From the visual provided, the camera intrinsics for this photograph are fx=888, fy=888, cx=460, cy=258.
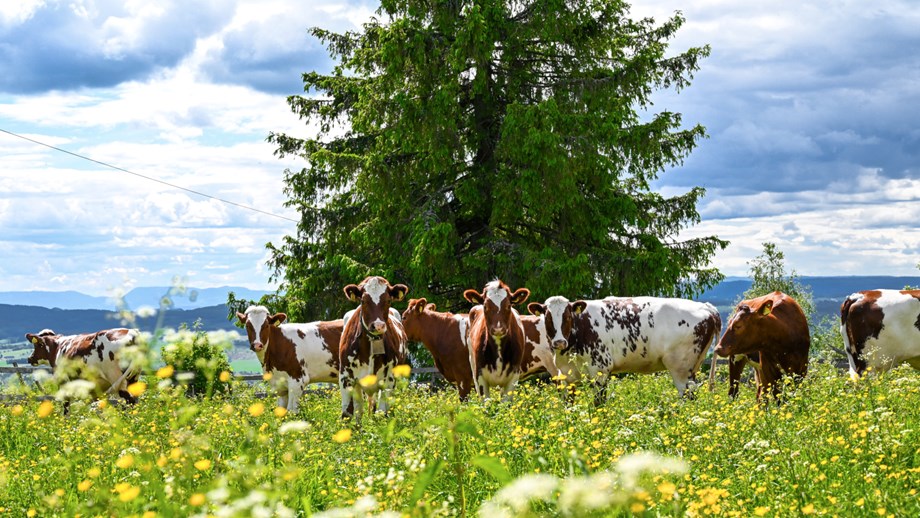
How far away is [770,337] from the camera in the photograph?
39.8ft

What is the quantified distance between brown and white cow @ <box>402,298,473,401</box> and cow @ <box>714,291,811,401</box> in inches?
152

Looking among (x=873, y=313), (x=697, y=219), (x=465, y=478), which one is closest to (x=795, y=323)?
(x=873, y=313)

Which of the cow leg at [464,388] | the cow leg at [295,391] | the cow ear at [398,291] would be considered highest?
the cow ear at [398,291]

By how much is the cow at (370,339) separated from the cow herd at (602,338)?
14 millimetres

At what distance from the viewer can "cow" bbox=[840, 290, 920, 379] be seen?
12406 millimetres

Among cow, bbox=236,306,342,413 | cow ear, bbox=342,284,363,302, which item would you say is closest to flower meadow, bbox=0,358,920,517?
cow ear, bbox=342,284,363,302

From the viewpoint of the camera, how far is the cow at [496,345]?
38.9ft

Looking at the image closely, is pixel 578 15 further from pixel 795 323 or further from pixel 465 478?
pixel 465 478

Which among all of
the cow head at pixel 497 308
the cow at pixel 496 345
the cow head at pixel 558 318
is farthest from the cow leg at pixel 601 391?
the cow head at pixel 497 308

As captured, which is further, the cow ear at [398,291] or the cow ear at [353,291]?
the cow ear at [353,291]

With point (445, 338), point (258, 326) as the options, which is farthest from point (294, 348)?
point (445, 338)

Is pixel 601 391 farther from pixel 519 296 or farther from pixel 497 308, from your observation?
pixel 519 296

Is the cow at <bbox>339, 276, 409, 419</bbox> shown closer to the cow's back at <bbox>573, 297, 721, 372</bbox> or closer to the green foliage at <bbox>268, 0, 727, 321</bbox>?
the cow's back at <bbox>573, 297, 721, 372</bbox>

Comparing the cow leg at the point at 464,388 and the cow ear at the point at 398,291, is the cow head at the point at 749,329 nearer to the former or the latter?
the cow leg at the point at 464,388
